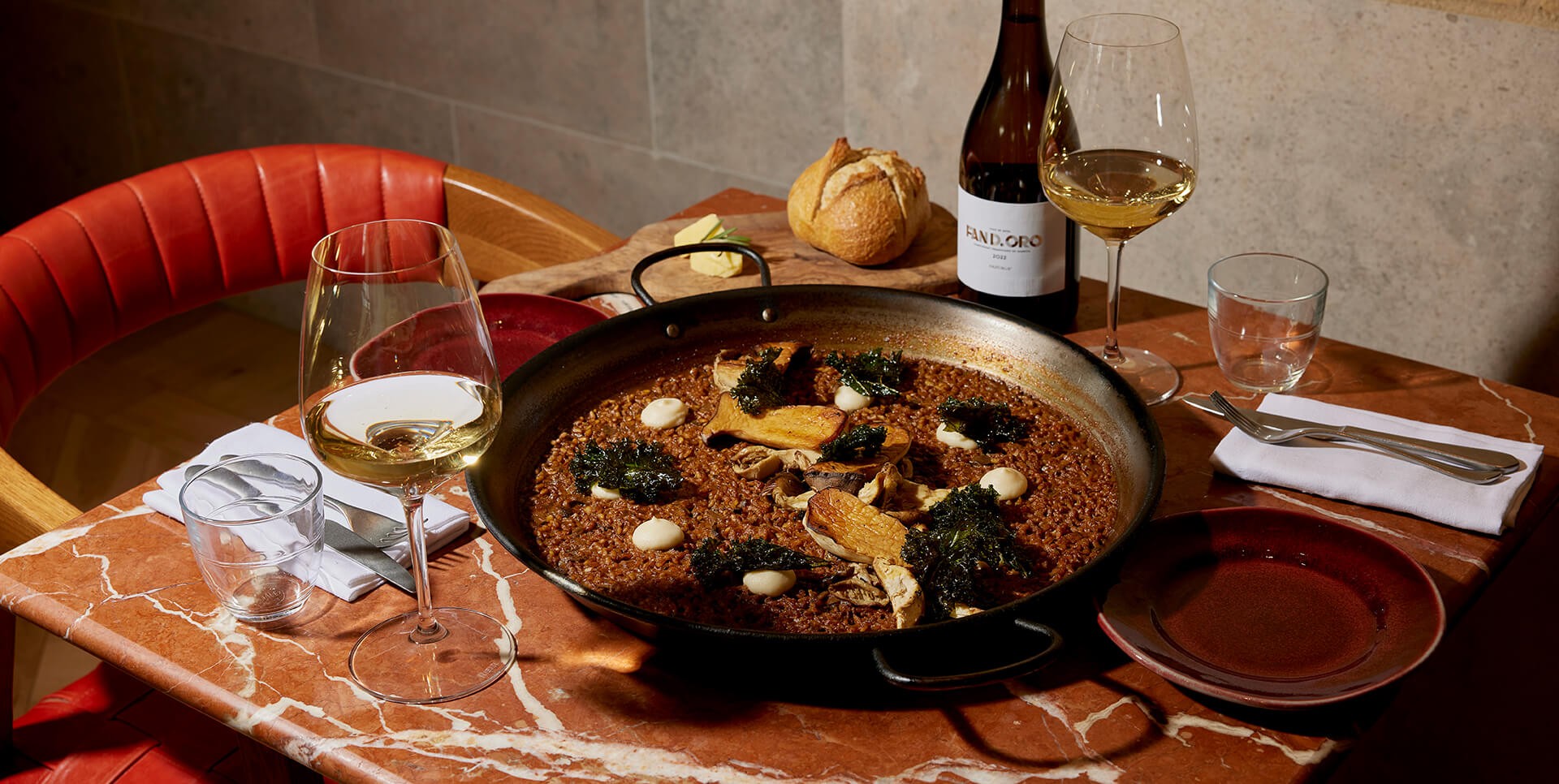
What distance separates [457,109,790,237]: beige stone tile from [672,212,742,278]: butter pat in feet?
3.39

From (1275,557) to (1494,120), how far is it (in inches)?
40.3

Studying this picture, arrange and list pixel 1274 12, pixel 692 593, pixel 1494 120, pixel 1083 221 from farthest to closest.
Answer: pixel 1274 12, pixel 1494 120, pixel 1083 221, pixel 692 593

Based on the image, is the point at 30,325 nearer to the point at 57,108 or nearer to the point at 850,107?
the point at 850,107

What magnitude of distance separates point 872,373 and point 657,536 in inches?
13.7

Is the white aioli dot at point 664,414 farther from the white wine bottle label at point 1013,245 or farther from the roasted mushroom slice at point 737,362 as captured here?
the white wine bottle label at point 1013,245

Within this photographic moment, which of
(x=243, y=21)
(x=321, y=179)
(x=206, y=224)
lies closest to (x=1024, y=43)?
(x=321, y=179)

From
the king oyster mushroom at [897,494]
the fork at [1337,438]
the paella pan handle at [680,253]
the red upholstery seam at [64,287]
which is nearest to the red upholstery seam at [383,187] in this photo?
the red upholstery seam at [64,287]

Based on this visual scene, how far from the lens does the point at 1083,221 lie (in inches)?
51.1

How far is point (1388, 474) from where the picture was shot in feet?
3.89

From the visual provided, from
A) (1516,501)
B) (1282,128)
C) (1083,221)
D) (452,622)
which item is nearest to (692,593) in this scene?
(452,622)

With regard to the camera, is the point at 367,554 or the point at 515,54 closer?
the point at 367,554

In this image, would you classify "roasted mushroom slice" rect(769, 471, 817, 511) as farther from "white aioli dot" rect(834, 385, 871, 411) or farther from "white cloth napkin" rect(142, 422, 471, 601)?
"white cloth napkin" rect(142, 422, 471, 601)

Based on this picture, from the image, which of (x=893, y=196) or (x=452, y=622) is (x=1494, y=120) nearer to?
(x=893, y=196)

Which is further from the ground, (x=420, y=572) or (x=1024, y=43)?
(x=1024, y=43)
